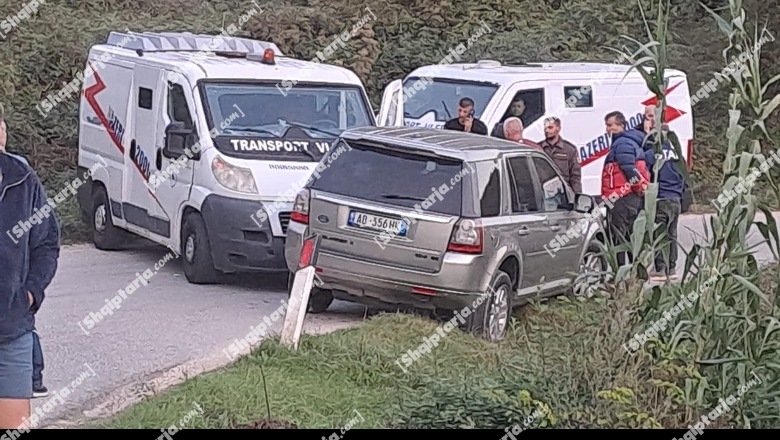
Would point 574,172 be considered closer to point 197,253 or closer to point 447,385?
point 197,253

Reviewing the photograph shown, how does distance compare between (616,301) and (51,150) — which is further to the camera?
(51,150)

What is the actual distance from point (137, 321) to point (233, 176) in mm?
1916

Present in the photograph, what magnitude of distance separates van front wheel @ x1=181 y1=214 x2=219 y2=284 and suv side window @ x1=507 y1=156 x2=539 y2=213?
3.26 meters

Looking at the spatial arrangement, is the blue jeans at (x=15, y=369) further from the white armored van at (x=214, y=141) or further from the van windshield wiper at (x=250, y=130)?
the van windshield wiper at (x=250, y=130)

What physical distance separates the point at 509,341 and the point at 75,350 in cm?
337

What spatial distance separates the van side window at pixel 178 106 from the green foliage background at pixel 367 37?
14.7 feet

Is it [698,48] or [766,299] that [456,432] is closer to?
[766,299]

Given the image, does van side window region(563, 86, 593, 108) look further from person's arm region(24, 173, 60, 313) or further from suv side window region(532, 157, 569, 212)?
person's arm region(24, 173, 60, 313)

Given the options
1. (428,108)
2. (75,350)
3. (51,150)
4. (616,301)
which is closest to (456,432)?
(616,301)

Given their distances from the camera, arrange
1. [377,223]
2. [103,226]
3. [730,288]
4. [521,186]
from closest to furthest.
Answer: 1. [730,288]
2. [377,223]
3. [521,186]
4. [103,226]

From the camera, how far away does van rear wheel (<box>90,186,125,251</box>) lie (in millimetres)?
14812

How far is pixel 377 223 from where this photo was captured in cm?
997

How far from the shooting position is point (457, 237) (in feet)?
32.3

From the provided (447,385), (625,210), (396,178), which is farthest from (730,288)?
(625,210)
